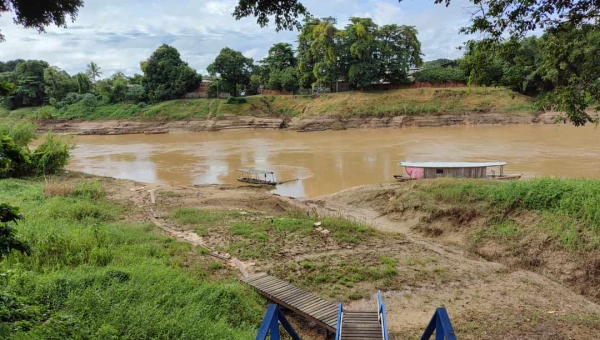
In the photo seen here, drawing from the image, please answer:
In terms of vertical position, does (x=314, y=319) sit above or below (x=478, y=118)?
below

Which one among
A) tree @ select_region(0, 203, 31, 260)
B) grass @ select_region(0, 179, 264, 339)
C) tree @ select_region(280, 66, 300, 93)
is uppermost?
tree @ select_region(280, 66, 300, 93)

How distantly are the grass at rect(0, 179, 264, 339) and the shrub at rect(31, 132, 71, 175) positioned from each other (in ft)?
34.1

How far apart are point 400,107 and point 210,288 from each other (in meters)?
47.6

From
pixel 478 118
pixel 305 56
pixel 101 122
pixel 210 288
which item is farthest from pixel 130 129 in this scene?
pixel 210 288

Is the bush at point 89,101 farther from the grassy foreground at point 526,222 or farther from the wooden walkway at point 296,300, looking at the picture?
the wooden walkway at point 296,300

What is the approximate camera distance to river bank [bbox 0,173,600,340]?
5.07m

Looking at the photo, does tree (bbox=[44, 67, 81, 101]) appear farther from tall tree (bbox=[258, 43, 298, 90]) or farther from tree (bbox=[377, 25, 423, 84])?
tree (bbox=[377, 25, 423, 84])

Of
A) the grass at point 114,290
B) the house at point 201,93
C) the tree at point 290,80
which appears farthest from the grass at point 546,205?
the house at point 201,93

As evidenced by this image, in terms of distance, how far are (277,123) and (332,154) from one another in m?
20.8

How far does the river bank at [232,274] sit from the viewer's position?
5.07m

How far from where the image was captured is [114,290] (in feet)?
18.1

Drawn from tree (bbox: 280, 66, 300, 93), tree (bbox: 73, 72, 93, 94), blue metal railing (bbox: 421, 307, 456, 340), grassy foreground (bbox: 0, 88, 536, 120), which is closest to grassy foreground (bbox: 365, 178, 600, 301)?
blue metal railing (bbox: 421, 307, 456, 340)

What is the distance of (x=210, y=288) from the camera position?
6.43 meters

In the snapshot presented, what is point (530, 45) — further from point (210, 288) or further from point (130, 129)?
point (130, 129)
